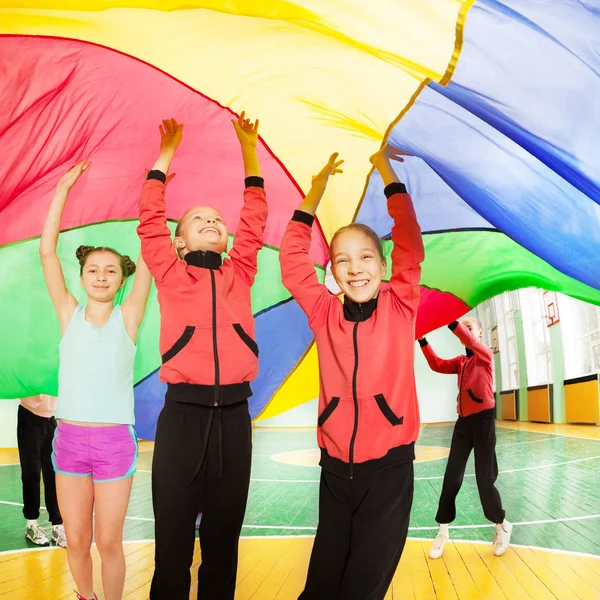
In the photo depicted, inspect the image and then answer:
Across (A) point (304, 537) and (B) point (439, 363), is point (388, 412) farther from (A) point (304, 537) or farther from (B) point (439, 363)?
(A) point (304, 537)

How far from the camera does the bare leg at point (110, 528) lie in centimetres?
185

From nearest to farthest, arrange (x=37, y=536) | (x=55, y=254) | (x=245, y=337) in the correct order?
1. (x=245, y=337)
2. (x=55, y=254)
3. (x=37, y=536)

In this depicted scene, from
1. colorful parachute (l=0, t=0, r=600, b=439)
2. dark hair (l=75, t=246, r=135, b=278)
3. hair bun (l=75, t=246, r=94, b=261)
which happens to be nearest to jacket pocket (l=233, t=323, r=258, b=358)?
dark hair (l=75, t=246, r=135, b=278)

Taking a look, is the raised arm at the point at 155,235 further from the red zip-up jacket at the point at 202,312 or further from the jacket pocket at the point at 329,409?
the jacket pocket at the point at 329,409

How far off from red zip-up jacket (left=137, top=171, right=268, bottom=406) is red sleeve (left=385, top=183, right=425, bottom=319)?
17.3 inches

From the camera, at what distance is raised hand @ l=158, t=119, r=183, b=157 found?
6.33 ft

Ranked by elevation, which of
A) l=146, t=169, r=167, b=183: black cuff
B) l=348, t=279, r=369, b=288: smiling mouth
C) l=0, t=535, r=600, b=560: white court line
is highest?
l=146, t=169, r=167, b=183: black cuff

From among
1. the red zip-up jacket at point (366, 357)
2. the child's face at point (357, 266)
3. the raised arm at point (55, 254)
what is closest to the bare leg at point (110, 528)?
the raised arm at point (55, 254)

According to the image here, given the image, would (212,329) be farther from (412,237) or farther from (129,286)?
(129,286)

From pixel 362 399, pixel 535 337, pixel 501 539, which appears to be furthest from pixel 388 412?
pixel 535 337

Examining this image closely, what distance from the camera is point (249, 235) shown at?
6.25ft

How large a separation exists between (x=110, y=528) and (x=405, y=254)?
3.92 feet

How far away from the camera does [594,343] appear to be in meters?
10.1

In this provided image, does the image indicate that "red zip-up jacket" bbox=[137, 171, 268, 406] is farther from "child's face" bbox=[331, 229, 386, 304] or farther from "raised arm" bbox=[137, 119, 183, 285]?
"child's face" bbox=[331, 229, 386, 304]
